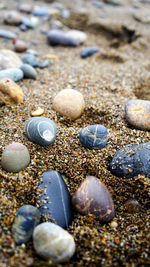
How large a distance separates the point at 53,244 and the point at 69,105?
1.50 meters

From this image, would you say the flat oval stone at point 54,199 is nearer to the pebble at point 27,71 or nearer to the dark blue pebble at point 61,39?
the pebble at point 27,71

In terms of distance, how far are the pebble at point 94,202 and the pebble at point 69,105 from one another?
3.05 ft

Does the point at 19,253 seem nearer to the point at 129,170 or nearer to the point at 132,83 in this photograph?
the point at 129,170

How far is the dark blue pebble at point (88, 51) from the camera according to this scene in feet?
12.8

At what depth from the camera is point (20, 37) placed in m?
4.31

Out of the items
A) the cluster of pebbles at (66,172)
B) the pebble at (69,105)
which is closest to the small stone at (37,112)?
the cluster of pebbles at (66,172)

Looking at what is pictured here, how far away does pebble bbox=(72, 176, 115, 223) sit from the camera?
1.84 meters

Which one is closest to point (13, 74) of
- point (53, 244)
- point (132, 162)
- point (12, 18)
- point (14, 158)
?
point (14, 158)

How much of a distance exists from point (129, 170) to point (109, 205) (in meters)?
0.39

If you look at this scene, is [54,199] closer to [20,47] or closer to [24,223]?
[24,223]

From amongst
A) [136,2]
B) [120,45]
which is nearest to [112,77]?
[120,45]

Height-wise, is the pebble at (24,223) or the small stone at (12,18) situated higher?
the small stone at (12,18)

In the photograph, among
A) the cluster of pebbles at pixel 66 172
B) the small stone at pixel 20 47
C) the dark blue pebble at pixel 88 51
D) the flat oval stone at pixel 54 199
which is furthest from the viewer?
the dark blue pebble at pixel 88 51

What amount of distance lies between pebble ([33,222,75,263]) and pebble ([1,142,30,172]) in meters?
0.61
